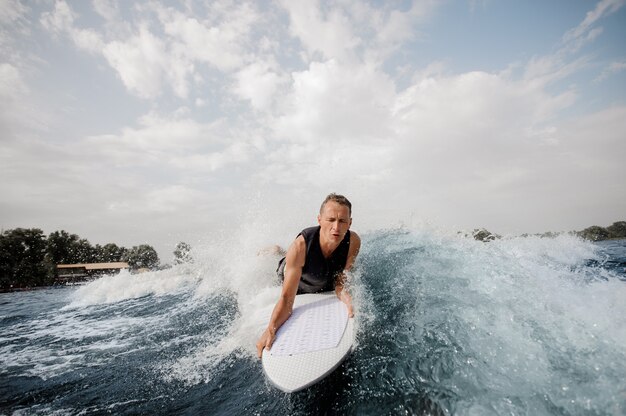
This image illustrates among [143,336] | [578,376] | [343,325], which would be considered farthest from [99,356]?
[578,376]

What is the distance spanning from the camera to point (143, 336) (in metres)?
6.06

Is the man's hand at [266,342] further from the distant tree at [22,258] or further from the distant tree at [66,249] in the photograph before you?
the distant tree at [66,249]

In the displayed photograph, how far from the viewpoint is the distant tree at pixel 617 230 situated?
238 ft

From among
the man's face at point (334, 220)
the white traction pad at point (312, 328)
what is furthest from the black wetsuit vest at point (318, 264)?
the white traction pad at point (312, 328)

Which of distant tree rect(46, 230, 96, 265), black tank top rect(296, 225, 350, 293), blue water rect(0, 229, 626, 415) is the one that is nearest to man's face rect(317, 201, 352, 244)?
black tank top rect(296, 225, 350, 293)

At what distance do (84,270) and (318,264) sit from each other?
69.2 m

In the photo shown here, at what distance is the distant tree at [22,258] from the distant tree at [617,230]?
13939 centimetres

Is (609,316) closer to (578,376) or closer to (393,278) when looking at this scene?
(578,376)

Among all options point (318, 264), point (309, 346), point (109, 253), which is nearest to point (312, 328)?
point (309, 346)

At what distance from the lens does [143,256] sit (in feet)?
292

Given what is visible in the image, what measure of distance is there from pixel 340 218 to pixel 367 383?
2179 mm

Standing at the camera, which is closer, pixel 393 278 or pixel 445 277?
pixel 445 277

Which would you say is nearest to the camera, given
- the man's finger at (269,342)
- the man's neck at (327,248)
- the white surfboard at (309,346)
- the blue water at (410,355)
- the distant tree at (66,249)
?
the blue water at (410,355)

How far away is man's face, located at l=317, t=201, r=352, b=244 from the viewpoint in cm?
413
